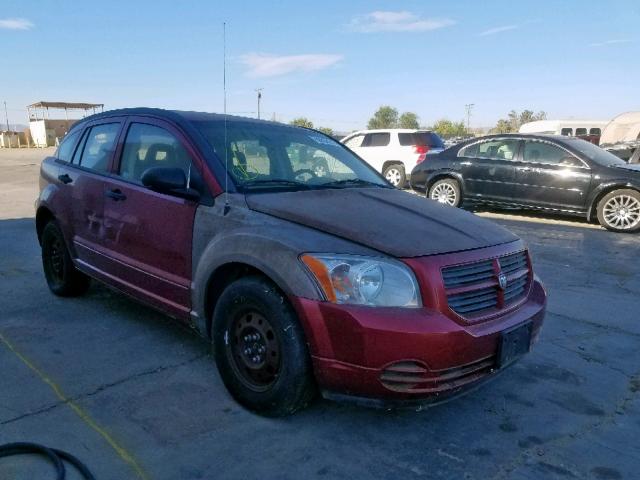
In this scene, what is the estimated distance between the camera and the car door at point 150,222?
3.33 m

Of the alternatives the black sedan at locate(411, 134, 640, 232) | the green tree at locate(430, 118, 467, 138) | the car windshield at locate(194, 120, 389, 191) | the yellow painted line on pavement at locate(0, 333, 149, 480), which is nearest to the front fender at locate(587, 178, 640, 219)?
the black sedan at locate(411, 134, 640, 232)

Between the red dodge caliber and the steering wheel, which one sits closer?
the red dodge caliber

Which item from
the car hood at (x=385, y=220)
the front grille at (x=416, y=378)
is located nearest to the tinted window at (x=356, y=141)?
the car hood at (x=385, y=220)

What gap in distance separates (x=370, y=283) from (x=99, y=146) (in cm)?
284

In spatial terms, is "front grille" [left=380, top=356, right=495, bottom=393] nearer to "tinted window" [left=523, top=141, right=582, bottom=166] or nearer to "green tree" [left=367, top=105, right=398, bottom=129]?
"tinted window" [left=523, top=141, right=582, bottom=166]

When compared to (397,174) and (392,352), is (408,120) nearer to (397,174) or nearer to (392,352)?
(397,174)

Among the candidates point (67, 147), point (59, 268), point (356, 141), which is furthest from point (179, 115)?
point (356, 141)

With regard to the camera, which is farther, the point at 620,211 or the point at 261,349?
the point at 620,211

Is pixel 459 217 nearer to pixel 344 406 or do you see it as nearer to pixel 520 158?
pixel 344 406

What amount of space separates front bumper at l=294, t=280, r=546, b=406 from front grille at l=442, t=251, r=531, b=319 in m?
0.10

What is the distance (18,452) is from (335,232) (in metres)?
1.78

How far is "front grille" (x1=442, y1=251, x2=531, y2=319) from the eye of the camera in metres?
2.57

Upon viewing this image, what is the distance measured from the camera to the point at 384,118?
269 feet

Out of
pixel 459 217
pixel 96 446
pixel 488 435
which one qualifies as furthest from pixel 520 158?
pixel 96 446
